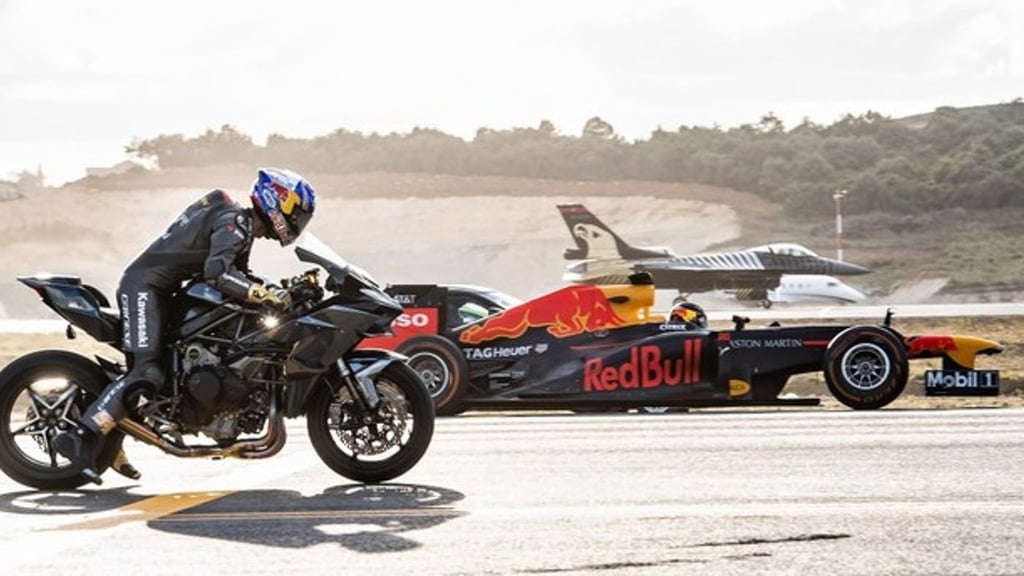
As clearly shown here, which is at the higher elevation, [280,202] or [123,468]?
[280,202]

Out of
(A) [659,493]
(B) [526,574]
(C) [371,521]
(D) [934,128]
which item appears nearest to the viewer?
(B) [526,574]

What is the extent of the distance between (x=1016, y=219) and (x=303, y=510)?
8073 centimetres

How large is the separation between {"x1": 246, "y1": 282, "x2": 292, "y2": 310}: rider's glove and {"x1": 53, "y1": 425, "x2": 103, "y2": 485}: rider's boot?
117 centimetres

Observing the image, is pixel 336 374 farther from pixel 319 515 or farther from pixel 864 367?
pixel 864 367

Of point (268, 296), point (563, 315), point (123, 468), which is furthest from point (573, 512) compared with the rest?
point (563, 315)

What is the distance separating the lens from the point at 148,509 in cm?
921

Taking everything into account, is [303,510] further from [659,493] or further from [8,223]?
[8,223]

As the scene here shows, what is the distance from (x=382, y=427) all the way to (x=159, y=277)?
147 cm

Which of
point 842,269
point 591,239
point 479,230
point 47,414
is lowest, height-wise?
point 47,414

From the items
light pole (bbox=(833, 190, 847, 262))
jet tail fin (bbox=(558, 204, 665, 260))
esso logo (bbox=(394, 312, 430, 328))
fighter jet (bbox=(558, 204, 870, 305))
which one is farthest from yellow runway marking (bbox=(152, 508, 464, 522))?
jet tail fin (bbox=(558, 204, 665, 260))

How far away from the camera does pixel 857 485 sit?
31.3 ft

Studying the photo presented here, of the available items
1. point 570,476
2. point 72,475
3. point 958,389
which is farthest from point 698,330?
point 72,475

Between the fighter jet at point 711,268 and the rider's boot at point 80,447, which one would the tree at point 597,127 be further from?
the rider's boot at point 80,447

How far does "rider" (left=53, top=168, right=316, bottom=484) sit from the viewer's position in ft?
33.2
